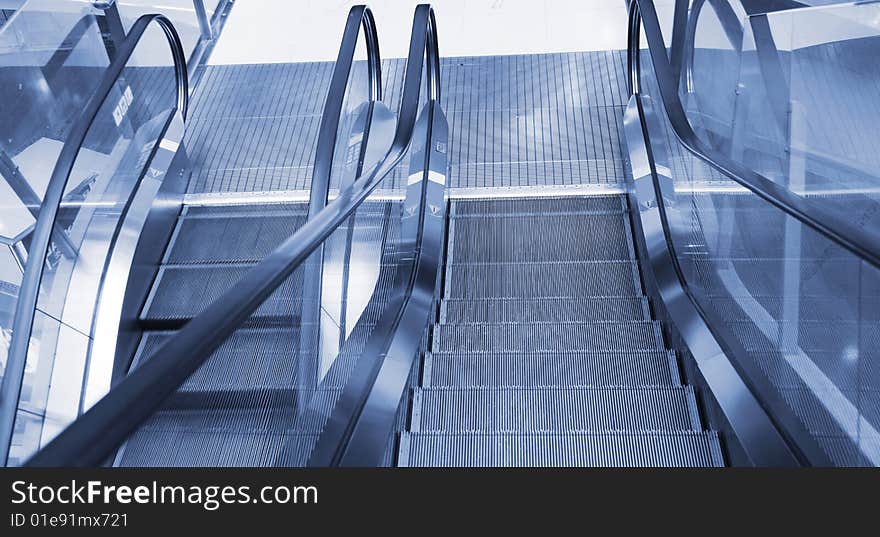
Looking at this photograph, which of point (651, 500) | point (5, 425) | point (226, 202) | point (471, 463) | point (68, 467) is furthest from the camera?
point (226, 202)

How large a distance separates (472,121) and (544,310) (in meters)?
2.95

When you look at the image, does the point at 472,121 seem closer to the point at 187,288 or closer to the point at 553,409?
the point at 187,288

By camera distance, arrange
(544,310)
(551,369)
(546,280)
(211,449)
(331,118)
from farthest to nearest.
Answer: (546,280) < (544,310) < (331,118) < (551,369) < (211,449)

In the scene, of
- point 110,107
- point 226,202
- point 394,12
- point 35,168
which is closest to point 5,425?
point 35,168

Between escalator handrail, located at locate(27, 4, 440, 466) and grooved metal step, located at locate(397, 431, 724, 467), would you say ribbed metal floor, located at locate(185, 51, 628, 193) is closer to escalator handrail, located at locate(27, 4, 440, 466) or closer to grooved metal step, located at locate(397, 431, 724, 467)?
grooved metal step, located at locate(397, 431, 724, 467)

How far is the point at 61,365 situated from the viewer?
13.3 ft

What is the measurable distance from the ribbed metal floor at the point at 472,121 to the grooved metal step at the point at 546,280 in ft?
Result: 4.31

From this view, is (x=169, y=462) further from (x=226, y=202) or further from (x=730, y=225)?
(x=226, y=202)

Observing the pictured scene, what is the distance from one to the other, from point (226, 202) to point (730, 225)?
3854 millimetres

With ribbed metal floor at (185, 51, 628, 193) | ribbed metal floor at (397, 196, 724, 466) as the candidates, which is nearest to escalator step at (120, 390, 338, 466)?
ribbed metal floor at (397, 196, 724, 466)

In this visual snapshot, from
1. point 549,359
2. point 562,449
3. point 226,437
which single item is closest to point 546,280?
point 549,359

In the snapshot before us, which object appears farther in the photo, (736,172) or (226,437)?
(736,172)

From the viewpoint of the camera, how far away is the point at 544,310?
4.68 metres

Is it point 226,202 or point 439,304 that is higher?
point 226,202
